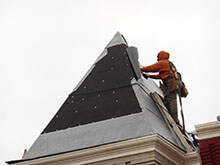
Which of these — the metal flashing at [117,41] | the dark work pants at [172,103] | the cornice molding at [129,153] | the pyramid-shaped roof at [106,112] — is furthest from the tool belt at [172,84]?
the metal flashing at [117,41]

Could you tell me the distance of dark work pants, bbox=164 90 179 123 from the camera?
1472cm

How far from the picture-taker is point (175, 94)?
14812 millimetres

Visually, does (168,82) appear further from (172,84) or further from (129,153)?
(129,153)

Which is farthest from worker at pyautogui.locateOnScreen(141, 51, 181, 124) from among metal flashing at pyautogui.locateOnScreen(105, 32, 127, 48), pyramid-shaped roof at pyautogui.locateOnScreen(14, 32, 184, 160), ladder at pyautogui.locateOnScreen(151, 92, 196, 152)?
metal flashing at pyautogui.locateOnScreen(105, 32, 127, 48)

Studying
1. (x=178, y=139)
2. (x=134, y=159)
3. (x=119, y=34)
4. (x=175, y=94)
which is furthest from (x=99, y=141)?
(x=119, y=34)

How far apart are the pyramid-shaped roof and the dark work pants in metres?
0.57

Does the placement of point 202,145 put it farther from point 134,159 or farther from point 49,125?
point 49,125

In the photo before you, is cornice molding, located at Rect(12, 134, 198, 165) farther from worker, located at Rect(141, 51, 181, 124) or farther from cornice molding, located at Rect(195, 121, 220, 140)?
worker, located at Rect(141, 51, 181, 124)

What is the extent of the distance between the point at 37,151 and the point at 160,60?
468 cm

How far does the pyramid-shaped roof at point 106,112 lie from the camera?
13.0 meters

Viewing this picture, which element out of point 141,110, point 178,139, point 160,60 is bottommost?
point 178,139

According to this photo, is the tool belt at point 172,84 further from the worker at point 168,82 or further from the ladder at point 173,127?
the ladder at point 173,127

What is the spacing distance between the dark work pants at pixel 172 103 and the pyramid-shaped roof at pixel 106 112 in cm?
57

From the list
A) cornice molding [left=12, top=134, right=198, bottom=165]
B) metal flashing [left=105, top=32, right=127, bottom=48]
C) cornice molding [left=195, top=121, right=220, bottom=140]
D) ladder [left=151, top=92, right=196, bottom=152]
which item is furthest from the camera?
metal flashing [left=105, top=32, right=127, bottom=48]
